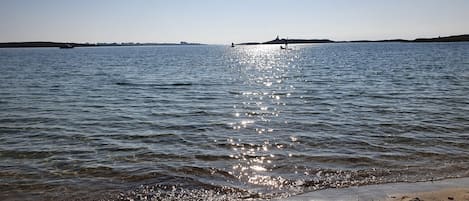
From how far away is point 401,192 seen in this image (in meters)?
9.50

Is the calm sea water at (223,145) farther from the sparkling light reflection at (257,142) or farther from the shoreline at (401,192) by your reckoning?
the shoreline at (401,192)

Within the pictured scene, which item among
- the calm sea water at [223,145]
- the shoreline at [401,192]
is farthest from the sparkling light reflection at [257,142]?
the shoreline at [401,192]

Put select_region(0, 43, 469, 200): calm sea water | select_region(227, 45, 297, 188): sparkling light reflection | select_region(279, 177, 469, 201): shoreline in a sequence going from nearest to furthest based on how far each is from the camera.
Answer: select_region(279, 177, 469, 201): shoreline, select_region(0, 43, 469, 200): calm sea water, select_region(227, 45, 297, 188): sparkling light reflection

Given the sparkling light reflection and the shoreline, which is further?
the sparkling light reflection

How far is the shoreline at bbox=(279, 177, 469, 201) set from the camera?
8.67 metres

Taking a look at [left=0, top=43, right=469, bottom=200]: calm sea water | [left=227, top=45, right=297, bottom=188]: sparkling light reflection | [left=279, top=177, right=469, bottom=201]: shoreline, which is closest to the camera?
[left=279, top=177, right=469, bottom=201]: shoreline

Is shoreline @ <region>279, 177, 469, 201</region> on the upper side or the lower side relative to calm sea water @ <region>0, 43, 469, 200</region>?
upper

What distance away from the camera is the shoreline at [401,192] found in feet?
28.4

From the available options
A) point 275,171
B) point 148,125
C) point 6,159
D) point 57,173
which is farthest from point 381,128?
point 6,159

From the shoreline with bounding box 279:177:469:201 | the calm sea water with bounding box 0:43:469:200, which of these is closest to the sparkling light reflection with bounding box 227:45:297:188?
the calm sea water with bounding box 0:43:469:200

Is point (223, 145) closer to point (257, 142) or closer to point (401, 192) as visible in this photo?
point (257, 142)

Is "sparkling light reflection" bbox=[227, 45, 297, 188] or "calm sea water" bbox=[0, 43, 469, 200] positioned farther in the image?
"sparkling light reflection" bbox=[227, 45, 297, 188]

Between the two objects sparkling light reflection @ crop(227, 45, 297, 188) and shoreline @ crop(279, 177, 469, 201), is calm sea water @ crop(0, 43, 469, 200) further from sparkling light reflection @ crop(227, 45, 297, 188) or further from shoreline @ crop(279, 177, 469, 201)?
shoreline @ crop(279, 177, 469, 201)

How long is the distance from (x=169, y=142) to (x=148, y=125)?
344 cm
